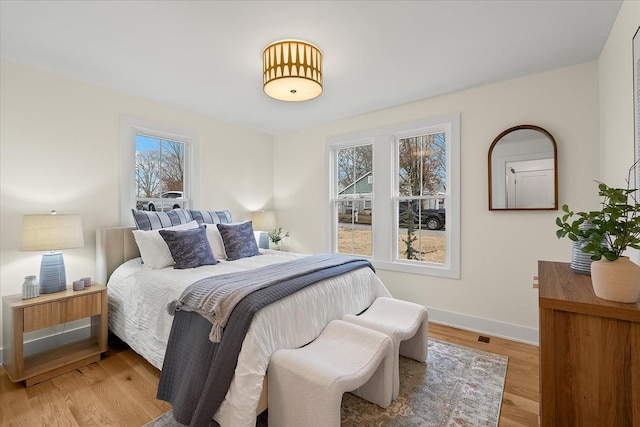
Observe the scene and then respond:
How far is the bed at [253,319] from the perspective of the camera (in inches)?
59.2

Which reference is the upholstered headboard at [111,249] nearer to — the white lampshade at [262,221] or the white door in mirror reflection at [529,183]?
the white lampshade at [262,221]

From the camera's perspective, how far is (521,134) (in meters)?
2.66

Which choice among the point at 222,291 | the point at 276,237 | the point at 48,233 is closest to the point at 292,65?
the point at 222,291

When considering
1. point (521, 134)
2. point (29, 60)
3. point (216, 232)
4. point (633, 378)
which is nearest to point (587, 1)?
point (521, 134)

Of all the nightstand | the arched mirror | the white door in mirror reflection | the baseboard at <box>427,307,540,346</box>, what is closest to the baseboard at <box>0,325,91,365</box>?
the nightstand

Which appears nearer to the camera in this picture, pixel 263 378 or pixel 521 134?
pixel 263 378

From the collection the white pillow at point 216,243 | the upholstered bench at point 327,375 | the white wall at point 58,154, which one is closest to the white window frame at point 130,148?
the white wall at point 58,154

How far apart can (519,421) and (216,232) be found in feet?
9.25

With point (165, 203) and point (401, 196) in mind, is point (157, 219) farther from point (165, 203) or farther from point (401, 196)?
point (401, 196)

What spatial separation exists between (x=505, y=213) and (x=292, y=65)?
7.76ft

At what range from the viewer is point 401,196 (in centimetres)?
349

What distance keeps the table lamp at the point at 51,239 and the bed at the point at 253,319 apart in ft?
1.15

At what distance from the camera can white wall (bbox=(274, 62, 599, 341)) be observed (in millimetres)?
2447

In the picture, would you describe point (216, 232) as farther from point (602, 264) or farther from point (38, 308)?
point (602, 264)
